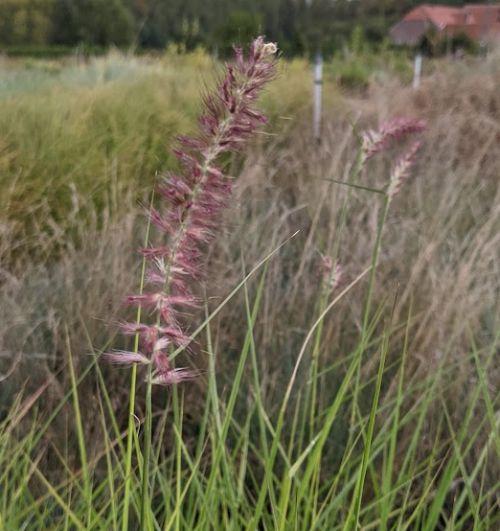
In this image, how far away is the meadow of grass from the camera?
46.5 inches

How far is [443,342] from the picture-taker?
2305 millimetres

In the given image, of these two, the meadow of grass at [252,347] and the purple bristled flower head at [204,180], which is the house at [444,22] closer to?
the meadow of grass at [252,347]

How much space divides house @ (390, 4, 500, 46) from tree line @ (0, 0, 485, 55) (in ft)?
1.40

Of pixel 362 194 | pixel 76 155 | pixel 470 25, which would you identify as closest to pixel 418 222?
pixel 362 194

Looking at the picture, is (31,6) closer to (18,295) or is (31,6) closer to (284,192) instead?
(284,192)

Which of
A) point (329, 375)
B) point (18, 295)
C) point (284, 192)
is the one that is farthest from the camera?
point (284, 192)

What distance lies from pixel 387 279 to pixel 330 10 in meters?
24.9

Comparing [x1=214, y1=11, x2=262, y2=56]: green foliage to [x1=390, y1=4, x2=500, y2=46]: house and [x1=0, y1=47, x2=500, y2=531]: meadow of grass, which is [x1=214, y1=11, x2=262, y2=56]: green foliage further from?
[x1=390, y1=4, x2=500, y2=46]: house

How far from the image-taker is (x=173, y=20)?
27.2 metres

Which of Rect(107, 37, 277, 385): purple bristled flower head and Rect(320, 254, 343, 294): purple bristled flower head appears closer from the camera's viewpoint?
Rect(107, 37, 277, 385): purple bristled flower head

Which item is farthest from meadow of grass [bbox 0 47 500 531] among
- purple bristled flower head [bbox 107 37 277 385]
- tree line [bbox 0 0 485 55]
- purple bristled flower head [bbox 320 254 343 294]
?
tree line [bbox 0 0 485 55]

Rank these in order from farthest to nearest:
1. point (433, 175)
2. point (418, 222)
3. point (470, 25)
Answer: point (470, 25)
point (433, 175)
point (418, 222)

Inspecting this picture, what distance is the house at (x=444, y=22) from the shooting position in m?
14.4

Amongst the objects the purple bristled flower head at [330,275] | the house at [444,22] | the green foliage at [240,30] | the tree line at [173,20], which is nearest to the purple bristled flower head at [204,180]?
the green foliage at [240,30]
